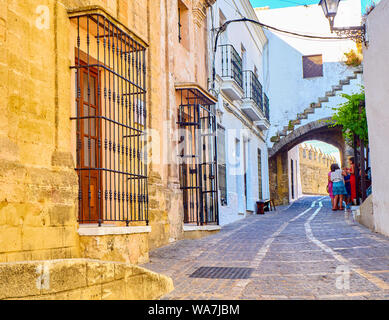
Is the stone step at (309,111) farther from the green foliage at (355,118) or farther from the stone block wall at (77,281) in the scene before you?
the stone block wall at (77,281)

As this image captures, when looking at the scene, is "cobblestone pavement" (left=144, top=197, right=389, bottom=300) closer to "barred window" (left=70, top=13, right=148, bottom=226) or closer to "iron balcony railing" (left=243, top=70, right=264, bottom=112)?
"barred window" (left=70, top=13, right=148, bottom=226)

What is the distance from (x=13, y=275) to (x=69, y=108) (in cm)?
315

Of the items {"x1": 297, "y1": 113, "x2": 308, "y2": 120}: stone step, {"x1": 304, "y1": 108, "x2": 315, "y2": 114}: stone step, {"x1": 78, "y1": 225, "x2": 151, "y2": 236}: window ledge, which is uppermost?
{"x1": 304, "y1": 108, "x2": 315, "y2": 114}: stone step

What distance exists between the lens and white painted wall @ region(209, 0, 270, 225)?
15.0 m

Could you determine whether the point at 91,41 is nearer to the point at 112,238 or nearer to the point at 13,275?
the point at 112,238

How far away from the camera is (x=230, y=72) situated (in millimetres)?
15500

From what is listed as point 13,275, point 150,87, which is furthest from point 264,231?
point 13,275

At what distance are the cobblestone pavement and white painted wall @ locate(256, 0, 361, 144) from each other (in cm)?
1560

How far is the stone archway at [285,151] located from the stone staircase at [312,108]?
0.26 metres

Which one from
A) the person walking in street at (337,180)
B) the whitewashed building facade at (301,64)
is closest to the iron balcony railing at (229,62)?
the person walking in street at (337,180)

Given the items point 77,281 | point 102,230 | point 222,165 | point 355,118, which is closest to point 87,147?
point 102,230

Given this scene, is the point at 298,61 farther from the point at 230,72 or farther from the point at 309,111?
the point at 230,72

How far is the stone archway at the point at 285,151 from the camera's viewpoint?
968 inches

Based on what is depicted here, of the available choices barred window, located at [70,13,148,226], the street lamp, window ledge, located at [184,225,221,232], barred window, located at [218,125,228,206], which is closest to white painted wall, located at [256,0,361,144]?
barred window, located at [218,125,228,206]
